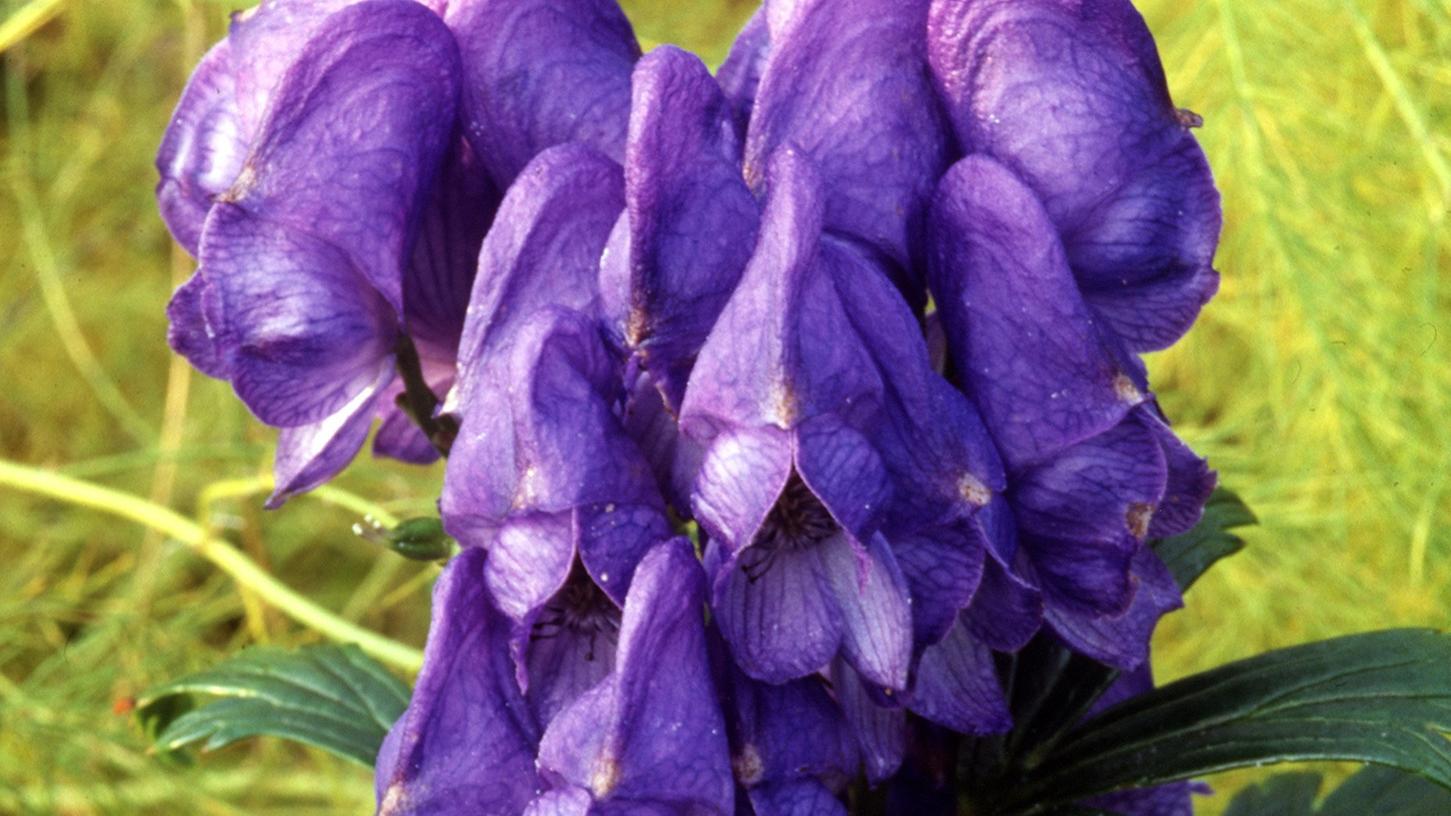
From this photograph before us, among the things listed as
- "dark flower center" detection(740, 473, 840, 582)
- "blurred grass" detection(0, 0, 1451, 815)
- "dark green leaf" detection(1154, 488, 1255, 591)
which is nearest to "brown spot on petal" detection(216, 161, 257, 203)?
"dark flower center" detection(740, 473, 840, 582)

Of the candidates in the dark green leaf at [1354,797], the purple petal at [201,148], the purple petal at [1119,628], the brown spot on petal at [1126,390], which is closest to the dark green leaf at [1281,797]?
the dark green leaf at [1354,797]

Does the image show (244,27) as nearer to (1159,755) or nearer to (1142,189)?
(1142,189)

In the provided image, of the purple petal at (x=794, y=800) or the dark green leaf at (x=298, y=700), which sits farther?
the dark green leaf at (x=298, y=700)

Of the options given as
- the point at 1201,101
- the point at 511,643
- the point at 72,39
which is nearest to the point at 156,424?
the point at 72,39

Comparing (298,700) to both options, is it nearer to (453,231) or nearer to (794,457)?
(453,231)

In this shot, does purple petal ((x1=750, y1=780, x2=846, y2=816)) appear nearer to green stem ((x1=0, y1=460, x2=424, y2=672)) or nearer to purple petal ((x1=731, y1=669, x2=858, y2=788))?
purple petal ((x1=731, y1=669, x2=858, y2=788))

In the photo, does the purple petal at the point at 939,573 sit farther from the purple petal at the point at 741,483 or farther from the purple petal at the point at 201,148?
the purple petal at the point at 201,148
